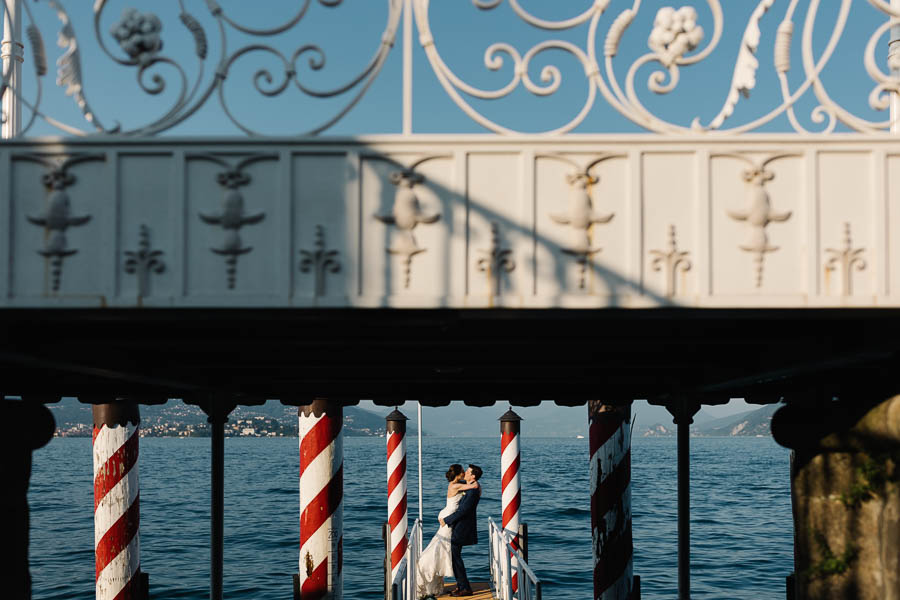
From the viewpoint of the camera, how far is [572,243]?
3385 millimetres

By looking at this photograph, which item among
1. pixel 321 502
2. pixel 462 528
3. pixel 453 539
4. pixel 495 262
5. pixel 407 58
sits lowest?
pixel 453 539

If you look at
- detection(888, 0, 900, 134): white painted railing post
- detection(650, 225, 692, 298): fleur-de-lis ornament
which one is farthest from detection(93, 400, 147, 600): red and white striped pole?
detection(888, 0, 900, 134): white painted railing post

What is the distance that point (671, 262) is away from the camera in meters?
3.39

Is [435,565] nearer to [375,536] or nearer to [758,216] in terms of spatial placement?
[758,216]

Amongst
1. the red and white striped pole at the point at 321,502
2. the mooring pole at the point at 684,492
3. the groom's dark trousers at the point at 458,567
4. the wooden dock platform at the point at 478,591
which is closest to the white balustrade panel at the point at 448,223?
the mooring pole at the point at 684,492

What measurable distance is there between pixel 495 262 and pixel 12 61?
2.49 meters

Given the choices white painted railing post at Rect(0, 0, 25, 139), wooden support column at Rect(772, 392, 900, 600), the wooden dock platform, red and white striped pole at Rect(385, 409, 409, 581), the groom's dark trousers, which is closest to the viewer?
wooden support column at Rect(772, 392, 900, 600)

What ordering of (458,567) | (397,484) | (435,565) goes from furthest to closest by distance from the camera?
(397,484)
(435,565)
(458,567)

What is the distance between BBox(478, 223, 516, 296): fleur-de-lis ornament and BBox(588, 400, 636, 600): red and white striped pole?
6080 mm

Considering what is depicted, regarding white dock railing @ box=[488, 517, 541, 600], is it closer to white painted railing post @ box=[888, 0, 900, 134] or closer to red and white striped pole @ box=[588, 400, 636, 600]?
red and white striped pole @ box=[588, 400, 636, 600]

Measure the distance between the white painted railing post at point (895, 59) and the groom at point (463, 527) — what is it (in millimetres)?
7978

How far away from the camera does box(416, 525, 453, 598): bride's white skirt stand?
430 inches

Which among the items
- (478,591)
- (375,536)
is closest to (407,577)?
(478,591)

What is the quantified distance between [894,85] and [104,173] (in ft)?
11.6
